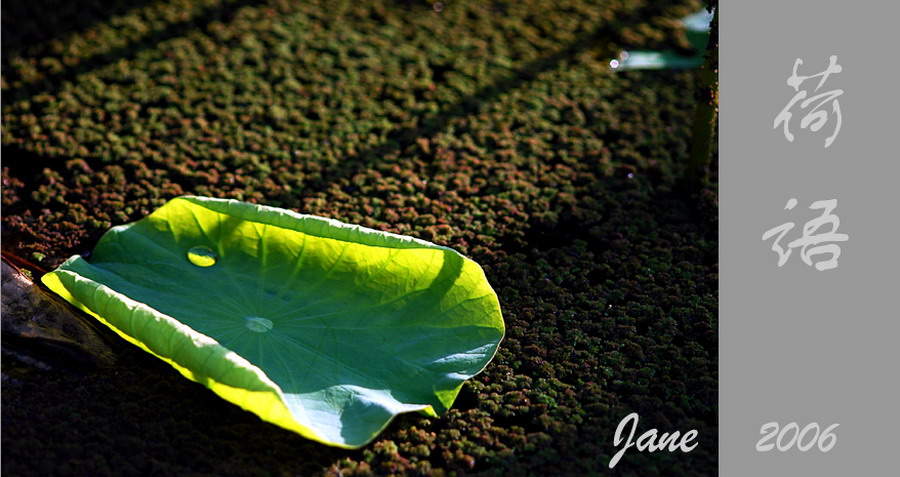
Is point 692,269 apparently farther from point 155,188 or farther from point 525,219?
point 155,188

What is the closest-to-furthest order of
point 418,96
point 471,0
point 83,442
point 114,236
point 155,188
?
point 83,442, point 114,236, point 155,188, point 418,96, point 471,0

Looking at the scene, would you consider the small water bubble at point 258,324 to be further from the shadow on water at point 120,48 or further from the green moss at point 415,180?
the shadow on water at point 120,48

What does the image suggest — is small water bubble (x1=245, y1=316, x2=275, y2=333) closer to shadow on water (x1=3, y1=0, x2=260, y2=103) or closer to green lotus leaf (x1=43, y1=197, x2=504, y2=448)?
green lotus leaf (x1=43, y1=197, x2=504, y2=448)

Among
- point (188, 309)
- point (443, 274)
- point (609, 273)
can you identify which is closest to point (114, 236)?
point (188, 309)

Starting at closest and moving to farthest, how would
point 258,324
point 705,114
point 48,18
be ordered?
1. point 258,324
2. point 705,114
3. point 48,18
